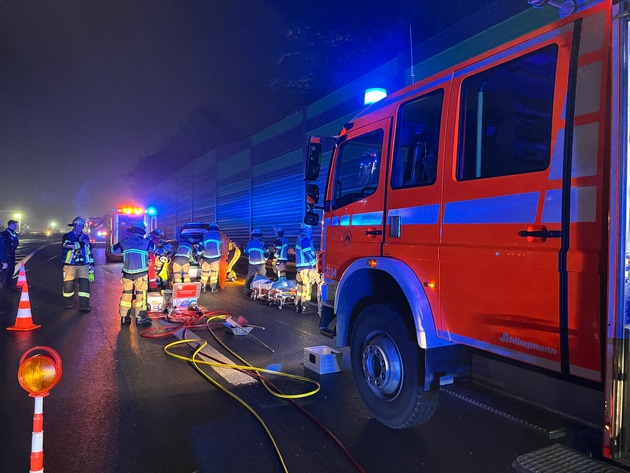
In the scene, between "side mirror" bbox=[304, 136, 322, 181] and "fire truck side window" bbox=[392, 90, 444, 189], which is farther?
"side mirror" bbox=[304, 136, 322, 181]

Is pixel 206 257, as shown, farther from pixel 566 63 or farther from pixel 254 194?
pixel 566 63

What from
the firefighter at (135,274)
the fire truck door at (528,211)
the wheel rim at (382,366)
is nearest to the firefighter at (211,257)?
the firefighter at (135,274)

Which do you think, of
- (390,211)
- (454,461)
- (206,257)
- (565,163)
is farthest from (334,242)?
(206,257)

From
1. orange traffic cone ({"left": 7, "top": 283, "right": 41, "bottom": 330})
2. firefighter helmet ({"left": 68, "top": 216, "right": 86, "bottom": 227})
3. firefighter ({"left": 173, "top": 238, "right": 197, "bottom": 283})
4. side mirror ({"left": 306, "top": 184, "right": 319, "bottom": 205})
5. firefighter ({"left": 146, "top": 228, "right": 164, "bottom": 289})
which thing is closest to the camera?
side mirror ({"left": 306, "top": 184, "right": 319, "bottom": 205})

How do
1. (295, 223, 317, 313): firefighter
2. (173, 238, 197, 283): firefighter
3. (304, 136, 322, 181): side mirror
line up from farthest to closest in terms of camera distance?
(173, 238, 197, 283): firefighter < (295, 223, 317, 313): firefighter < (304, 136, 322, 181): side mirror

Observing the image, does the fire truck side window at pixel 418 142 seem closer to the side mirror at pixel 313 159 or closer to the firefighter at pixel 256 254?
the side mirror at pixel 313 159

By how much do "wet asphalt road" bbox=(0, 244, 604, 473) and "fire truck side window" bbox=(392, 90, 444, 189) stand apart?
2.09 meters

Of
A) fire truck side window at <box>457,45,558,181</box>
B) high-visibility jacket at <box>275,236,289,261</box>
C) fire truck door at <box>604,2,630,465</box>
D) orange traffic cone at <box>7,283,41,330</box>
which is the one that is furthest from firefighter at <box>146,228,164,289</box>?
fire truck door at <box>604,2,630,465</box>

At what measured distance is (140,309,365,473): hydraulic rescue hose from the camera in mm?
3593

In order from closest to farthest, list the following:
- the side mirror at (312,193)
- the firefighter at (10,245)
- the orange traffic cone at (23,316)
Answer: the side mirror at (312,193) → the orange traffic cone at (23,316) → the firefighter at (10,245)

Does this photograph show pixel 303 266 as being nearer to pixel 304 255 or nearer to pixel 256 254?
pixel 304 255

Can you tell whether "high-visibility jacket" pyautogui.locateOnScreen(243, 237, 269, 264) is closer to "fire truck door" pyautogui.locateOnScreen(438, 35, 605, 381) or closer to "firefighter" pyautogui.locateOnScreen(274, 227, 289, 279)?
"firefighter" pyautogui.locateOnScreen(274, 227, 289, 279)

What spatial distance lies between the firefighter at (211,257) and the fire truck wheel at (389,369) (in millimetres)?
8279

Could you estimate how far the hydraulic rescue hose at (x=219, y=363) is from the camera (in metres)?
3.59
